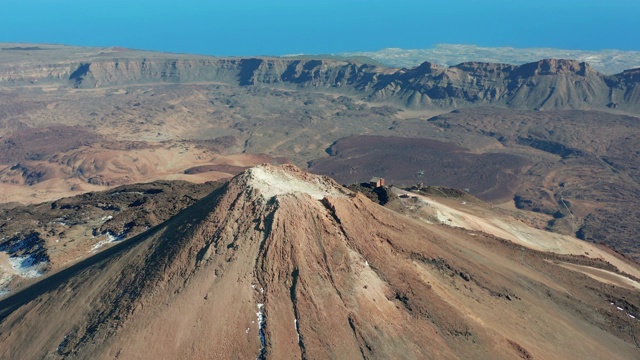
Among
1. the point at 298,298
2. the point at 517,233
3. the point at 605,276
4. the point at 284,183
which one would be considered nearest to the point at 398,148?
the point at 517,233

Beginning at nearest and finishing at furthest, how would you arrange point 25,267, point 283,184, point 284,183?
point 283,184 → point 284,183 → point 25,267

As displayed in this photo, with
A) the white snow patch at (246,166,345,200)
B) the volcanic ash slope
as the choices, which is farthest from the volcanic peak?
the volcanic ash slope

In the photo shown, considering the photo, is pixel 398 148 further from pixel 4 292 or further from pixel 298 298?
pixel 298 298

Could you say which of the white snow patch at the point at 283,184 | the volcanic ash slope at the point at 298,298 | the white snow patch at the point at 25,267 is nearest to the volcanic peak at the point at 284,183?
the white snow patch at the point at 283,184

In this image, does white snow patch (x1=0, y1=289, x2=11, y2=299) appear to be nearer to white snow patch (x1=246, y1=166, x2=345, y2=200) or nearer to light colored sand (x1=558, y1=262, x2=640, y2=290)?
white snow patch (x1=246, y1=166, x2=345, y2=200)

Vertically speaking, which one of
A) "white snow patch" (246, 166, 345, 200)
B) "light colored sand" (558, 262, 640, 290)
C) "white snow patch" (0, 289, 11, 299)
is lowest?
"white snow patch" (0, 289, 11, 299)

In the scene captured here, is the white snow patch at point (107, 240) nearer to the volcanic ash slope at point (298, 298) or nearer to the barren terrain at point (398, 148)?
the volcanic ash slope at point (298, 298)

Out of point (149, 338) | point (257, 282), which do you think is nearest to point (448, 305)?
point (257, 282)
